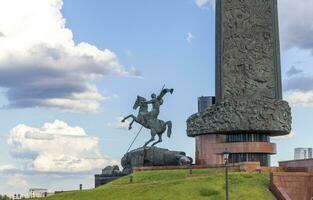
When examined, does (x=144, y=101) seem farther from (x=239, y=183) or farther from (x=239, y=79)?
(x=239, y=183)

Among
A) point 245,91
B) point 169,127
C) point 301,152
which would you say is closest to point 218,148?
point 169,127

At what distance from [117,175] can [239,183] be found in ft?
51.5

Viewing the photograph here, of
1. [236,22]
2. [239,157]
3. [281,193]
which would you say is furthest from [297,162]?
[236,22]

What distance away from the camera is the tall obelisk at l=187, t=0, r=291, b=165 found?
52125mm

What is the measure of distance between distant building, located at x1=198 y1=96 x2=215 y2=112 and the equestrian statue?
4.98m

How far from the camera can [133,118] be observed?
52750mm

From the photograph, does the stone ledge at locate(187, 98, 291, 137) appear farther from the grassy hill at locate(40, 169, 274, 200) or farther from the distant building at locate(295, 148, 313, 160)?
the grassy hill at locate(40, 169, 274, 200)

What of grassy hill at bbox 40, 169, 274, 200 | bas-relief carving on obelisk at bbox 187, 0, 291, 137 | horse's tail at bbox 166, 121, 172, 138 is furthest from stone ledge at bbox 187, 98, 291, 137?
grassy hill at bbox 40, 169, 274, 200

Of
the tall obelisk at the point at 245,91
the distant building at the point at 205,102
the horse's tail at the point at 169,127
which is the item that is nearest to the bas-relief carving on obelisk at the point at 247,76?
the tall obelisk at the point at 245,91

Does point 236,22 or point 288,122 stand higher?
point 236,22

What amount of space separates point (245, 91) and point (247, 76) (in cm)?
118

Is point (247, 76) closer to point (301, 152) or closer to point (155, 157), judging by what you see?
point (155, 157)

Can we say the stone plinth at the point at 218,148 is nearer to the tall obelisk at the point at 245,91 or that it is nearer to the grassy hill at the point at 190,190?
the tall obelisk at the point at 245,91

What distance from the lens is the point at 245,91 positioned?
53094mm
